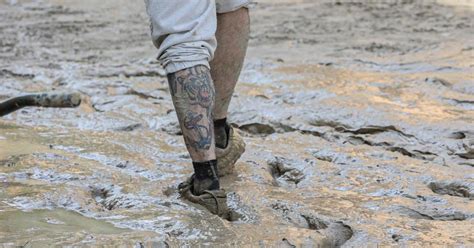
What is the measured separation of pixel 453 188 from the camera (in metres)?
2.32

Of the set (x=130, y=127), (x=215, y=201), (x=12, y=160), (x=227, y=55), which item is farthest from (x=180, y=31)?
(x=130, y=127)

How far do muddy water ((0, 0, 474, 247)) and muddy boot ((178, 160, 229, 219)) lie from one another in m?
0.05

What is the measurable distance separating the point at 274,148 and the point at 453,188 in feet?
2.52

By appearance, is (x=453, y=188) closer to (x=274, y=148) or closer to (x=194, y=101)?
(x=274, y=148)

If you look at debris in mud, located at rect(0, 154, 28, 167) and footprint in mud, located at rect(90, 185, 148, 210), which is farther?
debris in mud, located at rect(0, 154, 28, 167)

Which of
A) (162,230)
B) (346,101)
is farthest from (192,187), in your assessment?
(346,101)

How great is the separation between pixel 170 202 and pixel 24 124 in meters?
1.37

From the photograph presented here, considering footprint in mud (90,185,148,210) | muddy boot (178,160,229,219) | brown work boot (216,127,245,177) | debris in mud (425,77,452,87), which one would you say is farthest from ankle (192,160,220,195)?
debris in mud (425,77,452,87)

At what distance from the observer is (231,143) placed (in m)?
2.39

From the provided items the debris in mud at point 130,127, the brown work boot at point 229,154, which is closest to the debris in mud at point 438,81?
the debris in mud at point 130,127

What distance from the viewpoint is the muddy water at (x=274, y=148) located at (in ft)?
6.13

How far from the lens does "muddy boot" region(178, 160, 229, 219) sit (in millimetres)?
2008

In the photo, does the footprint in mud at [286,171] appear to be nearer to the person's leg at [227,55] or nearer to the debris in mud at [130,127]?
the person's leg at [227,55]

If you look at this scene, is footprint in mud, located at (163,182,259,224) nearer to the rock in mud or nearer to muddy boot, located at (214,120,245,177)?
muddy boot, located at (214,120,245,177)
